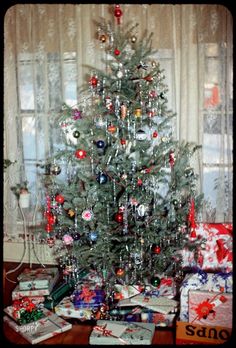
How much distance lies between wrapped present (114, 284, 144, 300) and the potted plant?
1.06m

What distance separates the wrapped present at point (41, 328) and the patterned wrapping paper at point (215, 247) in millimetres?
991

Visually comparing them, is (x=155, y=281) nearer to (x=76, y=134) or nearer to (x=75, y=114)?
(x=76, y=134)

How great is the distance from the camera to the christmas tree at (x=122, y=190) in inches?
104

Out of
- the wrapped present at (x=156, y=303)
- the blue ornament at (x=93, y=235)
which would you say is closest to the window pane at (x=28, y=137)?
the blue ornament at (x=93, y=235)

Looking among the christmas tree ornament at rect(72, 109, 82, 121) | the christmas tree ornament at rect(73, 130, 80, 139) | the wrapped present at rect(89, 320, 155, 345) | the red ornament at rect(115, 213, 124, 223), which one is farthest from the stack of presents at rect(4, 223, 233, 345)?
the christmas tree ornament at rect(72, 109, 82, 121)

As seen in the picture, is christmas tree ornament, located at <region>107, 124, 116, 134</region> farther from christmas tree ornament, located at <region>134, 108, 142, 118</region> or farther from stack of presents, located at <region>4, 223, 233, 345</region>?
stack of presents, located at <region>4, 223, 233, 345</region>

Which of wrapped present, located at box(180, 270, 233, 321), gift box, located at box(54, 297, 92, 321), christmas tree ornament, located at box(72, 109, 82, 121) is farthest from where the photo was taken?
christmas tree ornament, located at box(72, 109, 82, 121)

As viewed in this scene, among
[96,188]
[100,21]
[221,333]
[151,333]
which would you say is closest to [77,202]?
[96,188]

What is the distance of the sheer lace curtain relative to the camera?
303 centimetres

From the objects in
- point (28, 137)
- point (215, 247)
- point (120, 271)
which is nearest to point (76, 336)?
point (120, 271)

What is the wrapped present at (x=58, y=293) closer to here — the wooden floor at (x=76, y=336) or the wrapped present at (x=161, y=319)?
the wooden floor at (x=76, y=336)

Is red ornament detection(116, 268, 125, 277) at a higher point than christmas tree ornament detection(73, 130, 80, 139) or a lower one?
lower

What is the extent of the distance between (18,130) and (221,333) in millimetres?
2206

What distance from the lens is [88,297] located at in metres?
2.56
